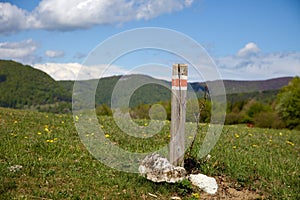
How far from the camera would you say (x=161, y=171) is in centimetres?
704

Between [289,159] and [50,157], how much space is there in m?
7.47

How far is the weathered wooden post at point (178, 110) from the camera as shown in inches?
284

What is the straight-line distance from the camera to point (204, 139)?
11547 millimetres

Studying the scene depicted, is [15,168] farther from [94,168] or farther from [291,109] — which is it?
[291,109]

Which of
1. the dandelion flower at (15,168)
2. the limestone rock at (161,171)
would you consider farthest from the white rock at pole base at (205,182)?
the dandelion flower at (15,168)

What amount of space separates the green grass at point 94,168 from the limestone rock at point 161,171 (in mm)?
155

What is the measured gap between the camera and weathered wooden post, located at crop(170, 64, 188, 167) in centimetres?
720

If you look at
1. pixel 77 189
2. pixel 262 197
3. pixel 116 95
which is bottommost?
pixel 262 197

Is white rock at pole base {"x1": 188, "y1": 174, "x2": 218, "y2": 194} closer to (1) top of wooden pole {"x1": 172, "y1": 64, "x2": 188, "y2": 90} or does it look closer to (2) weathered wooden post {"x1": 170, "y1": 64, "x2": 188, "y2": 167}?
(2) weathered wooden post {"x1": 170, "y1": 64, "x2": 188, "y2": 167}

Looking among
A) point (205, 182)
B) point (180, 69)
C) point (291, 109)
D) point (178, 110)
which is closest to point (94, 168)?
point (178, 110)

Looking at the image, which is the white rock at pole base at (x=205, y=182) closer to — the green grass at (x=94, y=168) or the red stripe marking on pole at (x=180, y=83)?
the green grass at (x=94, y=168)

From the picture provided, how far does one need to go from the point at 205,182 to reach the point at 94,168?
2.65 meters

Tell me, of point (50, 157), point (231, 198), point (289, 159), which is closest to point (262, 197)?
point (231, 198)

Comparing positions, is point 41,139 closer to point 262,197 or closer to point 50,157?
point 50,157
